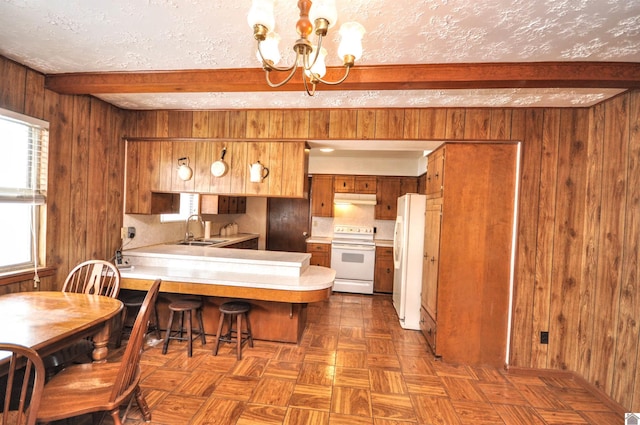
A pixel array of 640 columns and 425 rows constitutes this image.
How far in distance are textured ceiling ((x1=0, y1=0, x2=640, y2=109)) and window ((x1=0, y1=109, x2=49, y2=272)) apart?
492 millimetres

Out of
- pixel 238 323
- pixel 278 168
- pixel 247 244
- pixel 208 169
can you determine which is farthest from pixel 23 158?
pixel 247 244

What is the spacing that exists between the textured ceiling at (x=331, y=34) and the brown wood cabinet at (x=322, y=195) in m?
3.36

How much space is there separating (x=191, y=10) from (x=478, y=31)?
1507 mm

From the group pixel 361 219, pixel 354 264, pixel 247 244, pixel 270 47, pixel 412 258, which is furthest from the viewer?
pixel 361 219

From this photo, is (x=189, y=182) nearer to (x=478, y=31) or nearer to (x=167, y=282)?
(x=167, y=282)

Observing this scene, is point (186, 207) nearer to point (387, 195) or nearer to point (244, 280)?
point (244, 280)

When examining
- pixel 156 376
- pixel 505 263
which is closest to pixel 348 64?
pixel 505 263

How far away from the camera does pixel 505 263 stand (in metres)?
2.76

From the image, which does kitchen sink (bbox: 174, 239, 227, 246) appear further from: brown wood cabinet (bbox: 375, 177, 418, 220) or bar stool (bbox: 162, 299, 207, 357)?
brown wood cabinet (bbox: 375, 177, 418, 220)

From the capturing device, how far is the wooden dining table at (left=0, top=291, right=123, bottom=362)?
4.88 ft

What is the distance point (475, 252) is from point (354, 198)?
8.87 feet

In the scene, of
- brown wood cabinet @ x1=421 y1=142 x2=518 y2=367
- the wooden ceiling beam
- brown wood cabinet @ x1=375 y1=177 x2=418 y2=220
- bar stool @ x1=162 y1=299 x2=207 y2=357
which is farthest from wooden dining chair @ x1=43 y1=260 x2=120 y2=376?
brown wood cabinet @ x1=375 y1=177 x2=418 y2=220

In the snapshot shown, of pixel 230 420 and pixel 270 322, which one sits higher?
pixel 270 322

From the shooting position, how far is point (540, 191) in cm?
268
